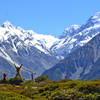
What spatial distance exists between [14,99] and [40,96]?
27.6 feet

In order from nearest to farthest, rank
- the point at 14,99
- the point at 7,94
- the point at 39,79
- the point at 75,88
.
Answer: the point at 14,99, the point at 7,94, the point at 75,88, the point at 39,79

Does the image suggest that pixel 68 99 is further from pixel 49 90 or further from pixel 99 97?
pixel 49 90

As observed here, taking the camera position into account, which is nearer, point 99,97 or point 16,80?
point 99,97

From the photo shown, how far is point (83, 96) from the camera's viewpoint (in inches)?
1796

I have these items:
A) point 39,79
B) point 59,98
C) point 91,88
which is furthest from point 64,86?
point 39,79

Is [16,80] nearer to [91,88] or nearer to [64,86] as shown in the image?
[64,86]

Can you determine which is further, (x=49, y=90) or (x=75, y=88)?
(x=49, y=90)

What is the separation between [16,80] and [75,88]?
3830 cm

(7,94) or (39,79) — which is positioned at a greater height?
(39,79)

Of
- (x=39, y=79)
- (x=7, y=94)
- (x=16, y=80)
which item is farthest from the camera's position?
(x=39, y=79)

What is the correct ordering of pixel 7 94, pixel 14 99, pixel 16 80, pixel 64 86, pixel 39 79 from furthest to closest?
pixel 39 79
pixel 16 80
pixel 64 86
pixel 7 94
pixel 14 99

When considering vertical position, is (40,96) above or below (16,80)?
below

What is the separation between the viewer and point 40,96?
5172 cm

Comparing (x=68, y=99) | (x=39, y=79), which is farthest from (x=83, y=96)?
(x=39, y=79)
